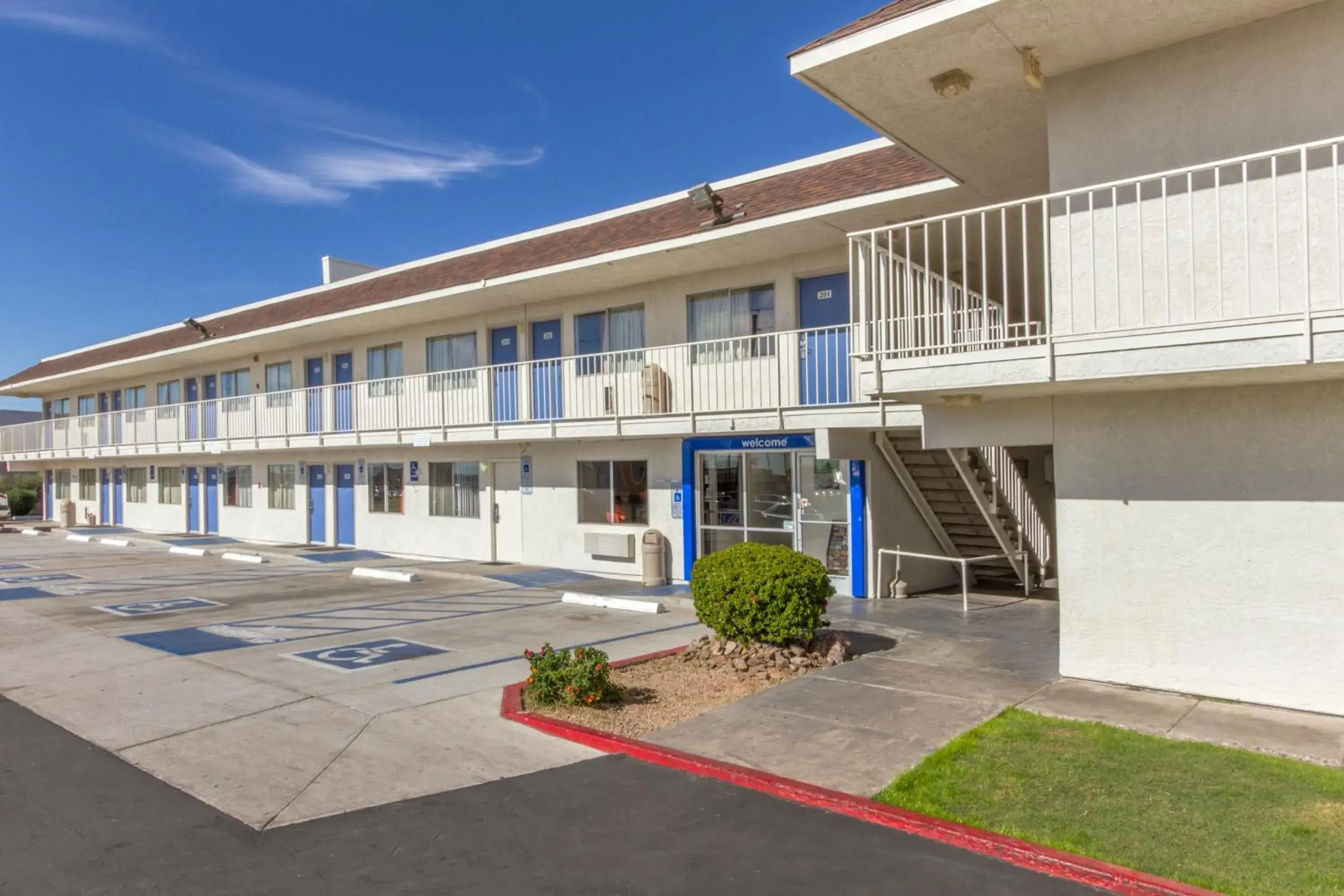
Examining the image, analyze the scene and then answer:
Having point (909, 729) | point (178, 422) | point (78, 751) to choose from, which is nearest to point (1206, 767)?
point (909, 729)

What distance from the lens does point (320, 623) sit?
12.8m

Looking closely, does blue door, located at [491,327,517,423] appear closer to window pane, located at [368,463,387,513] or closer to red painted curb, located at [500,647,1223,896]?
window pane, located at [368,463,387,513]

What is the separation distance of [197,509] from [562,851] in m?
29.8

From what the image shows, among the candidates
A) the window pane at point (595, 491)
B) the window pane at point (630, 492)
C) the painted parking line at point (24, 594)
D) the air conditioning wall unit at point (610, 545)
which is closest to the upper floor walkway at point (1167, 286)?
the window pane at point (630, 492)

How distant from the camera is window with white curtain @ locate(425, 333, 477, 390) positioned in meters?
19.1

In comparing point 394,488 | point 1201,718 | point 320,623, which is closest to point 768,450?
point 320,623

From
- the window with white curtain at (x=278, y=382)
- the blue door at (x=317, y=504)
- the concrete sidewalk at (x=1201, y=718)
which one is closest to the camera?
the concrete sidewalk at (x=1201, y=718)

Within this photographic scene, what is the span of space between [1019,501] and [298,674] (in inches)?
420

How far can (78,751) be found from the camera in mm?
6961

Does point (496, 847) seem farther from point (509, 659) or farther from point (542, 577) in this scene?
point (542, 577)

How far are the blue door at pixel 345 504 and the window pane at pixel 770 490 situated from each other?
514 inches

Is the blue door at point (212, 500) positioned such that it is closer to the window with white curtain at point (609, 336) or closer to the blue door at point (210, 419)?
the blue door at point (210, 419)

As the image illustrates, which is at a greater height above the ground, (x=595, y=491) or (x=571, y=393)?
(x=571, y=393)

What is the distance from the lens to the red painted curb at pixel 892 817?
4.53m
